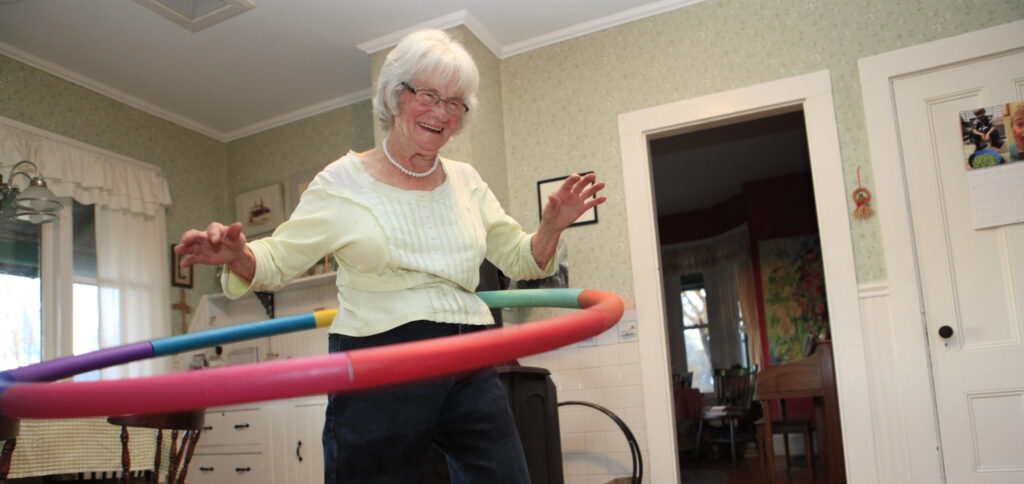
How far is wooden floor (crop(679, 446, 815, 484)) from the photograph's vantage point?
5.66m

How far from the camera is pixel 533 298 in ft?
6.86

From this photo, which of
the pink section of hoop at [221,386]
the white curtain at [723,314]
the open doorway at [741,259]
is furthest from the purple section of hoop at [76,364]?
the white curtain at [723,314]

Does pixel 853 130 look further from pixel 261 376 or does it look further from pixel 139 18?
pixel 139 18

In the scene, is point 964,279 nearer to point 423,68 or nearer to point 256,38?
point 423,68

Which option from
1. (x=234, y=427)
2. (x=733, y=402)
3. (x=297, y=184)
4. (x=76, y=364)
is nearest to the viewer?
(x=76, y=364)

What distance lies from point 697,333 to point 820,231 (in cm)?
762

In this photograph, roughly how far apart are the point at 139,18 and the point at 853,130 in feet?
12.9

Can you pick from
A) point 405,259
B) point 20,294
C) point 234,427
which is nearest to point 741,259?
point 234,427

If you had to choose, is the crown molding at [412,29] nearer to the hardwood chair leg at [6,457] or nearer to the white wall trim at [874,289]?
the white wall trim at [874,289]

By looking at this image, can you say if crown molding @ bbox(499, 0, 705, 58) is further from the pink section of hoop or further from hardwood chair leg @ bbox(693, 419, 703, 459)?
hardwood chair leg @ bbox(693, 419, 703, 459)

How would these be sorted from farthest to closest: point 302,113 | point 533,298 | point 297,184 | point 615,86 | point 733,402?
point 733,402
point 302,113
point 297,184
point 615,86
point 533,298

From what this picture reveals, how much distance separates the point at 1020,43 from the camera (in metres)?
3.57

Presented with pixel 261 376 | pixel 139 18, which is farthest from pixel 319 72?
pixel 261 376

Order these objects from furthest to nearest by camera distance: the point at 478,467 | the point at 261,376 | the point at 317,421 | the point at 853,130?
the point at 317,421
the point at 853,130
the point at 478,467
the point at 261,376
